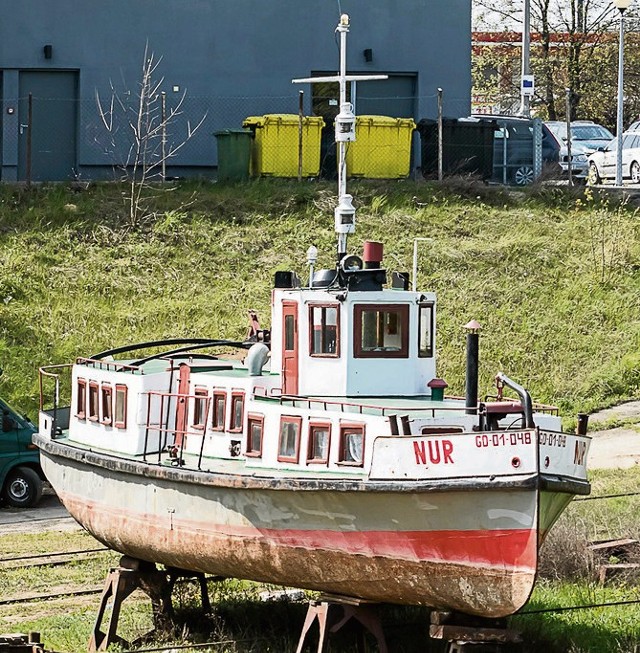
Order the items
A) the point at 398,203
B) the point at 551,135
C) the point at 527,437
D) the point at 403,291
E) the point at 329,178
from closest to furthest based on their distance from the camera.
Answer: the point at 527,437 < the point at 403,291 < the point at 398,203 < the point at 329,178 < the point at 551,135

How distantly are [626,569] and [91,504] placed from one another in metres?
6.30

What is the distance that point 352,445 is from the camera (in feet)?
47.3

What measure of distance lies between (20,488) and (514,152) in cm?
1761

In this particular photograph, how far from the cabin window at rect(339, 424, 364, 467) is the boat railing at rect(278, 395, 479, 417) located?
0.75 ft

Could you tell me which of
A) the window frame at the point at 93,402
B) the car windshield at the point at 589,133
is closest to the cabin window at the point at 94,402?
the window frame at the point at 93,402

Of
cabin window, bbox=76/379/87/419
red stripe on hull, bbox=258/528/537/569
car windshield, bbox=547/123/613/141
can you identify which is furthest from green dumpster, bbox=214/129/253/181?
red stripe on hull, bbox=258/528/537/569

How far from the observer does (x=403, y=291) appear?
16.1 metres

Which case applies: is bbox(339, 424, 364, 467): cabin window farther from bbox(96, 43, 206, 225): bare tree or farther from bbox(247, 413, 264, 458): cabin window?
bbox(96, 43, 206, 225): bare tree

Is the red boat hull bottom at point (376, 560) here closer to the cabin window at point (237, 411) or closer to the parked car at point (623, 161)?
the cabin window at point (237, 411)

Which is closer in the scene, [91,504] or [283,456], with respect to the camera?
[283,456]

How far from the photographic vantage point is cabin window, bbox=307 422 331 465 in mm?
14555

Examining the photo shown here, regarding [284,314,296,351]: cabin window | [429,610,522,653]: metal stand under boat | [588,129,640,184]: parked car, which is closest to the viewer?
[429,610,522,653]: metal stand under boat

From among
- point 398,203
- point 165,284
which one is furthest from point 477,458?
point 398,203

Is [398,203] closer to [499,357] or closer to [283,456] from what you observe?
[499,357]
